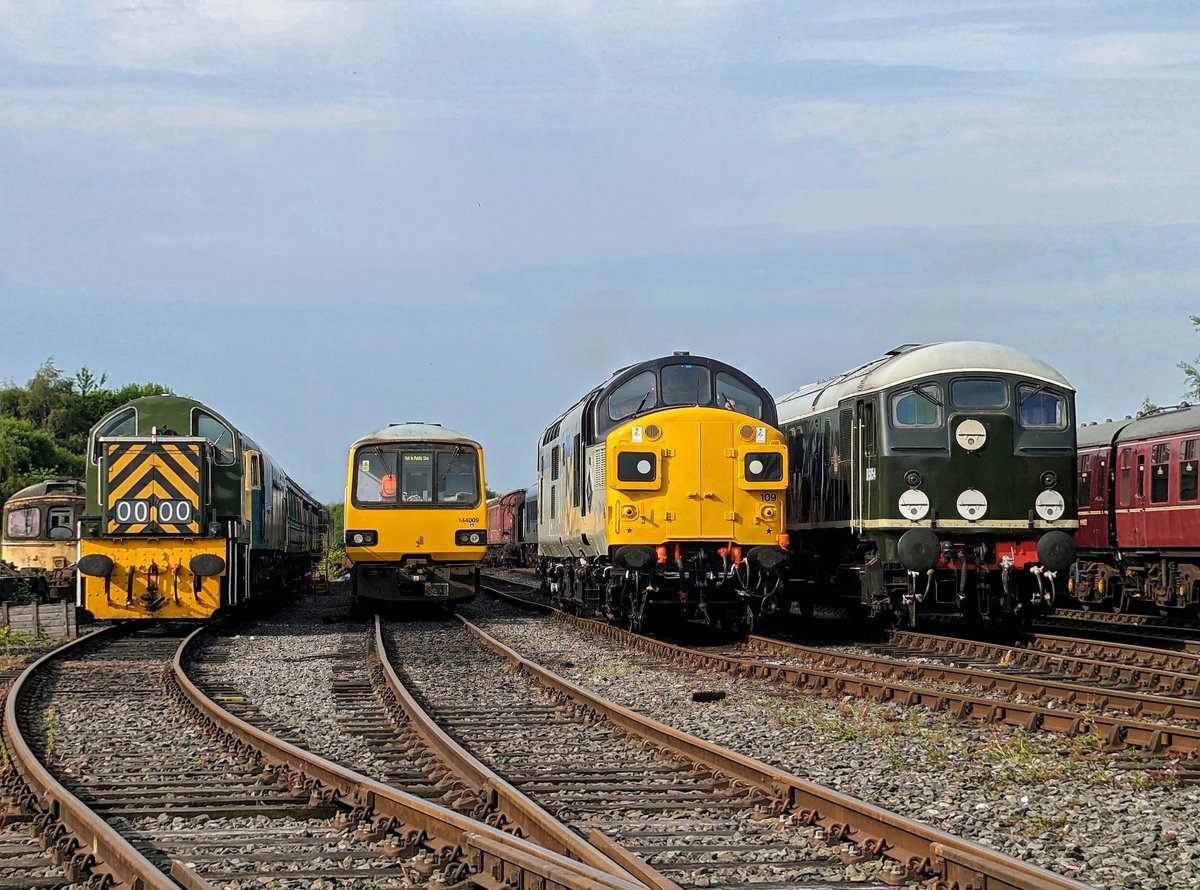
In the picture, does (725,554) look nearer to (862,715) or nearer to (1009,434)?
(1009,434)

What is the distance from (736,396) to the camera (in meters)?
17.9

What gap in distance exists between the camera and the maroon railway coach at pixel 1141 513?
20344mm

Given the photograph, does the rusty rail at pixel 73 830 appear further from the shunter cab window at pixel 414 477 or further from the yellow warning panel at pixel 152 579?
the shunter cab window at pixel 414 477

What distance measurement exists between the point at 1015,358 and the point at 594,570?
6.23 meters

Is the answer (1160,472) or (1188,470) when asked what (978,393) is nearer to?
(1188,470)

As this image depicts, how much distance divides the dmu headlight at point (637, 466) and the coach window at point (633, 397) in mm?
997

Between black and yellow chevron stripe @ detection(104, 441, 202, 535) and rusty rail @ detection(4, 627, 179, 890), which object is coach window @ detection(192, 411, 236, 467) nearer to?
black and yellow chevron stripe @ detection(104, 441, 202, 535)

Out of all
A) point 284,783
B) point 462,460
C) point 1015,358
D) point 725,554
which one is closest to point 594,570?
point 725,554

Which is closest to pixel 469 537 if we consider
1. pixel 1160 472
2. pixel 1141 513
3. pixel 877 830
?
pixel 1141 513

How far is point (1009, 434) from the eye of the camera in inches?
650

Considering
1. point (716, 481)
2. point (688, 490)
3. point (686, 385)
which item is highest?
point (686, 385)

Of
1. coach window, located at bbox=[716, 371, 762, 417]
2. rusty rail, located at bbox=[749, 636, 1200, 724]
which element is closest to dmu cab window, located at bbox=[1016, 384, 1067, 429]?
coach window, located at bbox=[716, 371, 762, 417]

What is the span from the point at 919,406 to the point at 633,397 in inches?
142

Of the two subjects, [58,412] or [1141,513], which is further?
Answer: [58,412]
